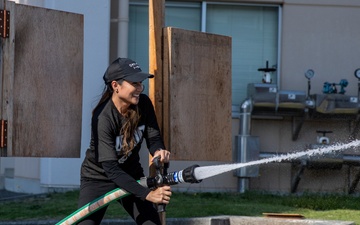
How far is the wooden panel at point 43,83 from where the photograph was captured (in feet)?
24.9

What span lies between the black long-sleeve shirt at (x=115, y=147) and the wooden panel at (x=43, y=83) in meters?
0.70

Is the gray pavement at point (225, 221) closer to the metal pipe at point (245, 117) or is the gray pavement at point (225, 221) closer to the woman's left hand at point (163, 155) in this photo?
the woman's left hand at point (163, 155)

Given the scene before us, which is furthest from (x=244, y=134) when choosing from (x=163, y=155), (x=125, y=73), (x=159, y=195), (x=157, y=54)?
(x=159, y=195)

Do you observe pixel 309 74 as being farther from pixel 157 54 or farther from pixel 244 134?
pixel 157 54

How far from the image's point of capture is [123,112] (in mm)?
7027

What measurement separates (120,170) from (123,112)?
17.3 inches

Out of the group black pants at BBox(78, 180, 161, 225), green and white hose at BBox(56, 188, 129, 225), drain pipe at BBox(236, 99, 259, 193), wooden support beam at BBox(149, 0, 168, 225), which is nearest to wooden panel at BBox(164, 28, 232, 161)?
wooden support beam at BBox(149, 0, 168, 225)

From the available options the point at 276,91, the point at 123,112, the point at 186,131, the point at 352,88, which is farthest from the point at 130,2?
the point at 123,112

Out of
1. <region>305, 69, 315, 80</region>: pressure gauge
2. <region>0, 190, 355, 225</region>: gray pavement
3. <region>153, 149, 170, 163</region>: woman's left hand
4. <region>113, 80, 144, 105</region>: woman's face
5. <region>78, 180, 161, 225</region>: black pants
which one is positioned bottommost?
<region>0, 190, 355, 225</region>: gray pavement

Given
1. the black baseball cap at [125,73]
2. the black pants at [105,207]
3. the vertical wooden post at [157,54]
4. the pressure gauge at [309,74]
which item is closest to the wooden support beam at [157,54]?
the vertical wooden post at [157,54]

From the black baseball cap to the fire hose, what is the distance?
1.92ft

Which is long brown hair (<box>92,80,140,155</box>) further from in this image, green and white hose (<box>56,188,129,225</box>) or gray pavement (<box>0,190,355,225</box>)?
gray pavement (<box>0,190,355,225</box>)

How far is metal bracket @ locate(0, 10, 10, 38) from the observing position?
748cm

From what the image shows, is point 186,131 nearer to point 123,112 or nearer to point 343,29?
point 123,112
